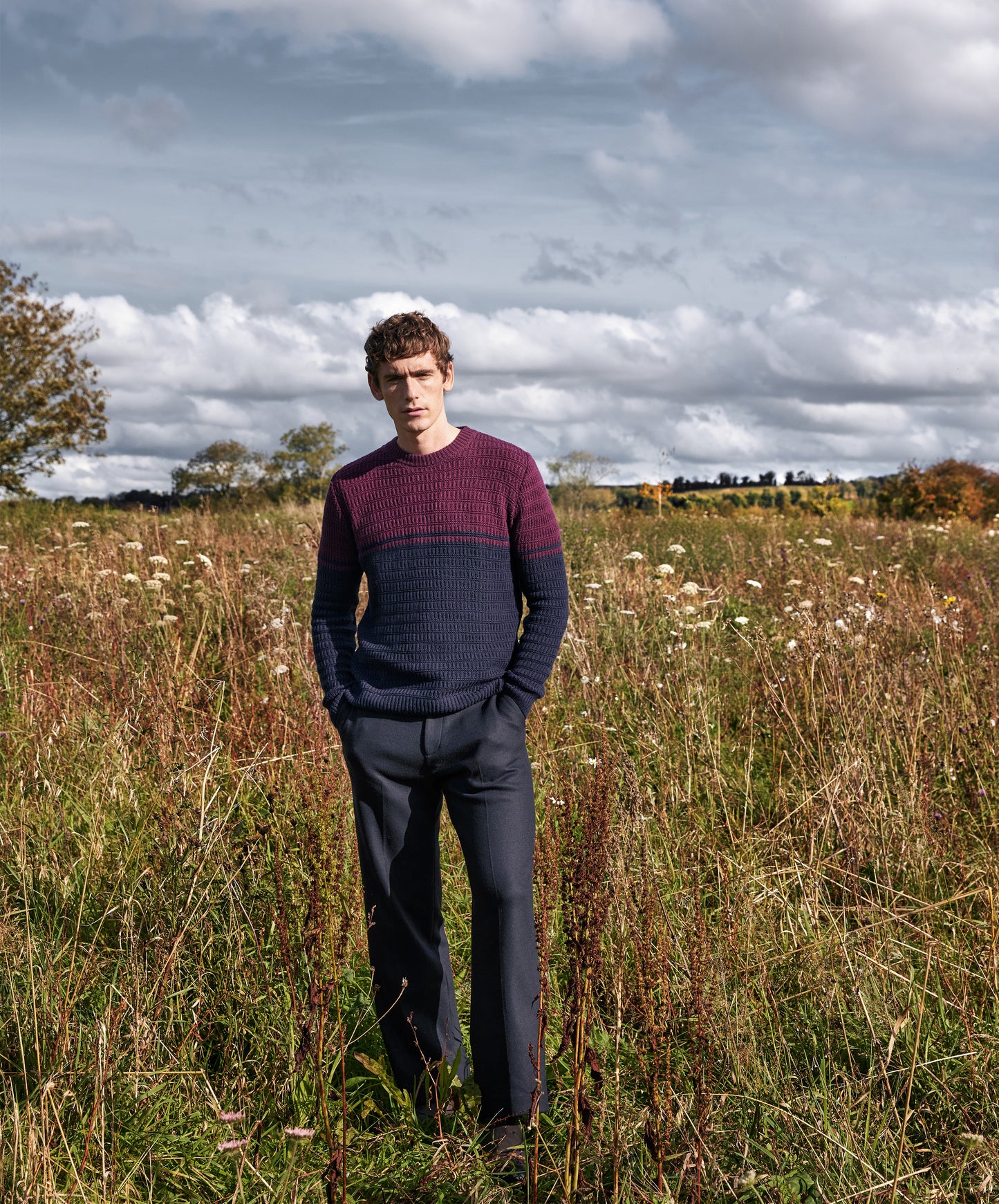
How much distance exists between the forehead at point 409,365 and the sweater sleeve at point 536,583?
1.30ft

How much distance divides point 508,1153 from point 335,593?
1.61 m

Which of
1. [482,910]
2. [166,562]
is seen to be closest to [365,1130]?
[482,910]

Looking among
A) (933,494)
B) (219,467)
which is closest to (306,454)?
(219,467)

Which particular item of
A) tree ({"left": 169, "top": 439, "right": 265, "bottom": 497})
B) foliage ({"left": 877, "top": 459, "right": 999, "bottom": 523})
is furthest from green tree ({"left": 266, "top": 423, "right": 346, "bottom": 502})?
foliage ({"left": 877, "top": 459, "right": 999, "bottom": 523})

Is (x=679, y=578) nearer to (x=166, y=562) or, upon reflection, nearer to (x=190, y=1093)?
(x=166, y=562)

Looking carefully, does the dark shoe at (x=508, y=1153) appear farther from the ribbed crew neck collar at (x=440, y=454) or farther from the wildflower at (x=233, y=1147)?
the ribbed crew neck collar at (x=440, y=454)

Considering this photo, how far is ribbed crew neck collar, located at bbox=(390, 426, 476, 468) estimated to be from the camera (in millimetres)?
2711

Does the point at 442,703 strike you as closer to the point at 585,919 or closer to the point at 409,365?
the point at 585,919

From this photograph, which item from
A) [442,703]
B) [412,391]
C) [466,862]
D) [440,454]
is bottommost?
[466,862]

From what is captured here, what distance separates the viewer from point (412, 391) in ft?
8.57

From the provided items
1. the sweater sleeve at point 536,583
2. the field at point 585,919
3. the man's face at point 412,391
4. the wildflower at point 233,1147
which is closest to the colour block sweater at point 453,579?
the sweater sleeve at point 536,583

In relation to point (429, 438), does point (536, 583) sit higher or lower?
lower

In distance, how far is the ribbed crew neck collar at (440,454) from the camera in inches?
107

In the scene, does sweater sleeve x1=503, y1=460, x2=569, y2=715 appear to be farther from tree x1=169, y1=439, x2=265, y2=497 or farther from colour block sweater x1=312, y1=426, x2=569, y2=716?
tree x1=169, y1=439, x2=265, y2=497
